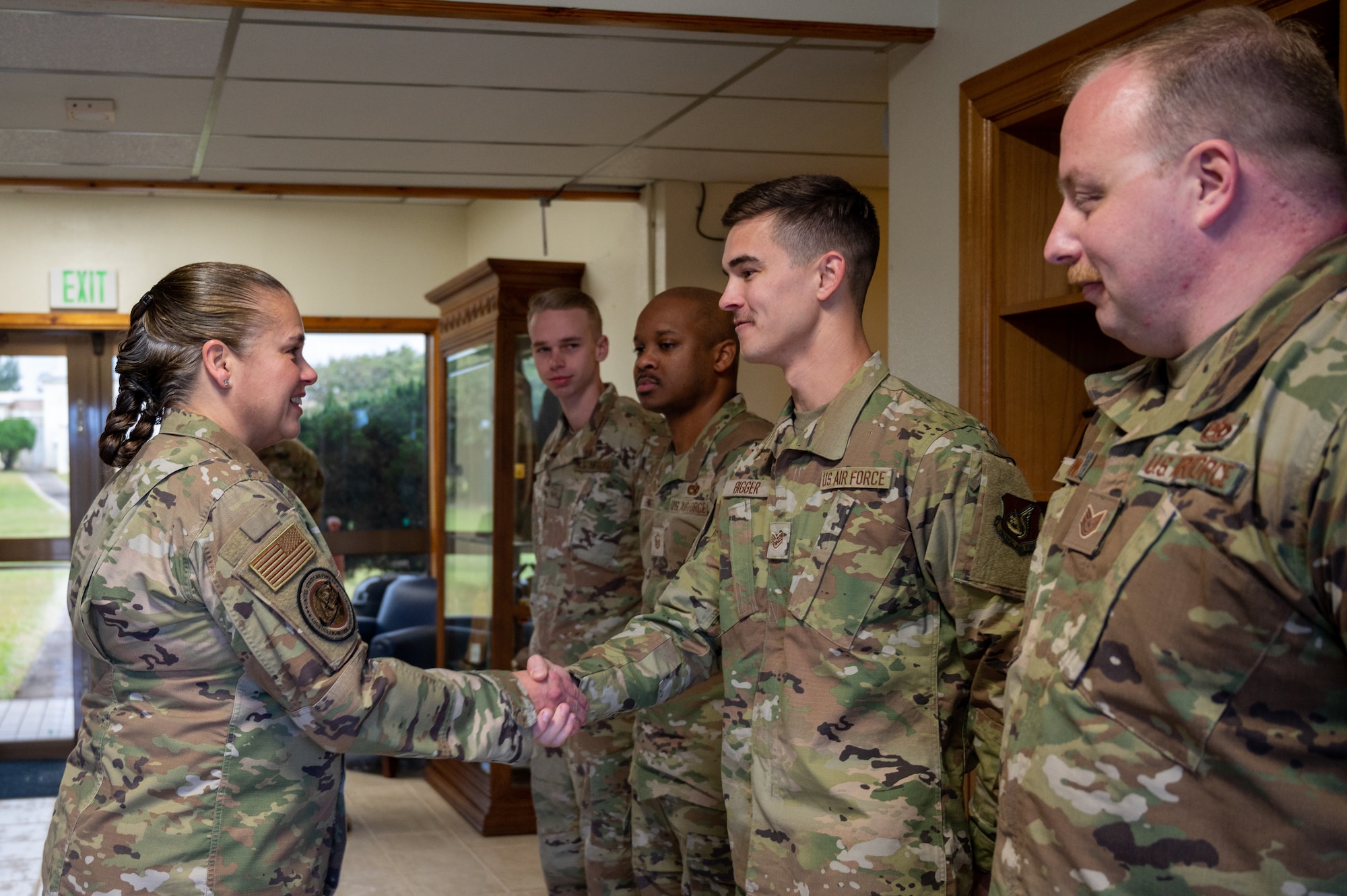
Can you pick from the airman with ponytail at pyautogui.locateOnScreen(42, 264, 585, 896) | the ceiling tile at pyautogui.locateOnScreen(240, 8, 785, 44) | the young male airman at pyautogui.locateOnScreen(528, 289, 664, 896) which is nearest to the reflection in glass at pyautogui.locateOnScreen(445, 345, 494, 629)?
the young male airman at pyautogui.locateOnScreen(528, 289, 664, 896)

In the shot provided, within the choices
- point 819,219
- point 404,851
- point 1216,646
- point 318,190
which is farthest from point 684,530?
point 318,190

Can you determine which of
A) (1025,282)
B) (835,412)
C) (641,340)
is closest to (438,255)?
(641,340)

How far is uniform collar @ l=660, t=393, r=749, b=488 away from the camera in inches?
118

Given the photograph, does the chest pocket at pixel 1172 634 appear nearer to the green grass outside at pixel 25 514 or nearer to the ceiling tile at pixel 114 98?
the ceiling tile at pixel 114 98

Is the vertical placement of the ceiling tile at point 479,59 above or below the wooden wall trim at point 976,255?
above

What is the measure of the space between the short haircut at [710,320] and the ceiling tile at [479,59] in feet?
2.12

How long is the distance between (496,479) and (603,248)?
116 cm

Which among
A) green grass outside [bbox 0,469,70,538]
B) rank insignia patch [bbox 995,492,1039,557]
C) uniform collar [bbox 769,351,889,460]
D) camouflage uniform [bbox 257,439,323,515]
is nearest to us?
rank insignia patch [bbox 995,492,1039,557]

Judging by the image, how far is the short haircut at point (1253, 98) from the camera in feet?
3.62

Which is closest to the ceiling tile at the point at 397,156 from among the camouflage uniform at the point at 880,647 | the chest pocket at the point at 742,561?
the chest pocket at the point at 742,561

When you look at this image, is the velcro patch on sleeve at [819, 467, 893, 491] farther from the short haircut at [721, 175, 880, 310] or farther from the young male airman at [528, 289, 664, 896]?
the young male airman at [528, 289, 664, 896]

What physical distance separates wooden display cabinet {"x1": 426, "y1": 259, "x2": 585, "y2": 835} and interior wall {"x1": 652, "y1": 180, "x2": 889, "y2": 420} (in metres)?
0.69

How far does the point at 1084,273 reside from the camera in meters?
1.32

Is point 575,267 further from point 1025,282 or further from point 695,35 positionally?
point 1025,282
